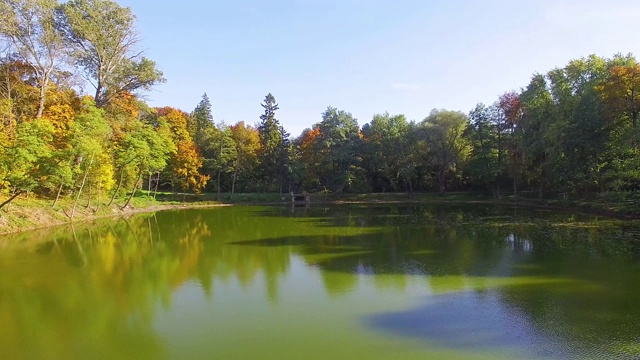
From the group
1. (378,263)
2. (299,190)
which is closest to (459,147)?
(299,190)

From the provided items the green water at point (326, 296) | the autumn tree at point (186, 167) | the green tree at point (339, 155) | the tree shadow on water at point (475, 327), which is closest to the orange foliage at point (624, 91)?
the green water at point (326, 296)

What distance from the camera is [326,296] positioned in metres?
10.8

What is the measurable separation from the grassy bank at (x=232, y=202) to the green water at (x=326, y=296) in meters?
4.05

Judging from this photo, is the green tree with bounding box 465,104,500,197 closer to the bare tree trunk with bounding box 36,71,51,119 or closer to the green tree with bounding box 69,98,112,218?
the green tree with bounding box 69,98,112,218

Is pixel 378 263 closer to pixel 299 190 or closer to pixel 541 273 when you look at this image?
pixel 541 273

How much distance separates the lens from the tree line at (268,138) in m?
25.0

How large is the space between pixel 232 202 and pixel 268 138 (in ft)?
33.7

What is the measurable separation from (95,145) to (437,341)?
23.7 metres

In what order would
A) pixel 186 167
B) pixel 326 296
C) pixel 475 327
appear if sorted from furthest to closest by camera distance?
pixel 186 167
pixel 326 296
pixel 475 327

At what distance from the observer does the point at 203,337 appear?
26.3 ft

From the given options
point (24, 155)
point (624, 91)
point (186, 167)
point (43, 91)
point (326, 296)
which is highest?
point (624, 91)

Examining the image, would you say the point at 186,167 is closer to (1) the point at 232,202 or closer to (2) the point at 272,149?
(1) the point at 232,202

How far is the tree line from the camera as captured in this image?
2505 cm

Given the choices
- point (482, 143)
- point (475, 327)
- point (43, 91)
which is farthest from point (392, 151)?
point (475, 327)
